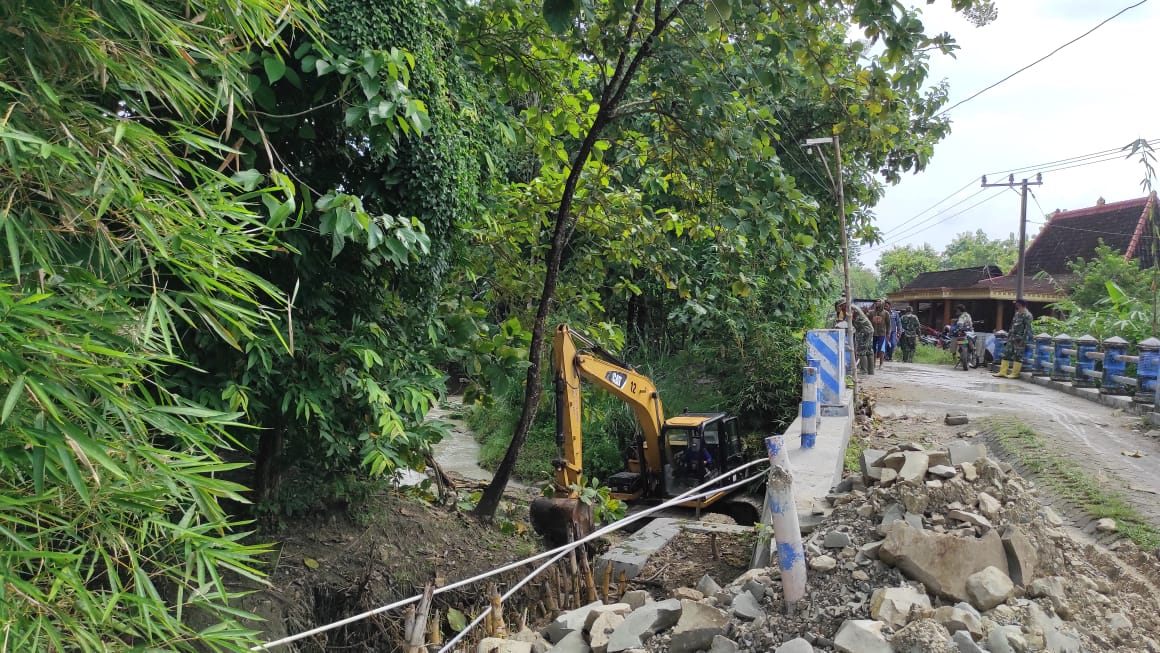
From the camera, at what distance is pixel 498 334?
5.84 metres

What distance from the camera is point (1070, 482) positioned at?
6273 millimetres

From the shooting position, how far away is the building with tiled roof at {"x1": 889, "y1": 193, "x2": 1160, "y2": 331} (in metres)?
22.6

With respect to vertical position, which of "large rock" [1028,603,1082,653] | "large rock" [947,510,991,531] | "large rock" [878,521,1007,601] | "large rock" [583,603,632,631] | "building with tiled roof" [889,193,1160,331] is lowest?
"large rock" [583,603,632,631]

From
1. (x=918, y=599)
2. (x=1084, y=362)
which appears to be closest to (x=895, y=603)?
(x=918, y=599)

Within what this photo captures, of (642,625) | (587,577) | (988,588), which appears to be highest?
(988,588)

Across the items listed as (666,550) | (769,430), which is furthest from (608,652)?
(769,430)

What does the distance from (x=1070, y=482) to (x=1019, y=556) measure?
3.69 meters

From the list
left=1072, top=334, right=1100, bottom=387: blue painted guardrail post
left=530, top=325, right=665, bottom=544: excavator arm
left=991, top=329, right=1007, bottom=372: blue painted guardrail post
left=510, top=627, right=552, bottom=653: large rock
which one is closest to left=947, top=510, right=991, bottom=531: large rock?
left=510, top=627, right=552, bottom=653: large rock

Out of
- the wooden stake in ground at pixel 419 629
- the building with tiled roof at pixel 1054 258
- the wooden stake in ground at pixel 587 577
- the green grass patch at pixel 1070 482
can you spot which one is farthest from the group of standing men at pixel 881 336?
the wooden stake in ground at pixel 419 629

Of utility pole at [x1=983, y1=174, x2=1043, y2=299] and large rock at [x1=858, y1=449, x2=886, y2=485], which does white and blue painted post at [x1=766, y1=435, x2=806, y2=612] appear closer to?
large rock at [x1=858, y1=449, x2=886, y2=485]

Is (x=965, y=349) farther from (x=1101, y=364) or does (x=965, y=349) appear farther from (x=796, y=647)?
(x=796, y=647)

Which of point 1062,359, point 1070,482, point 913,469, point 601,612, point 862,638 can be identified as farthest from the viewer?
point 1062,359

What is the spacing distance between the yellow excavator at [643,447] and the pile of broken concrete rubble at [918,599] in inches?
101

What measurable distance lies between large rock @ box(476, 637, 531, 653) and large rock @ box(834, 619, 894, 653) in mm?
1534
